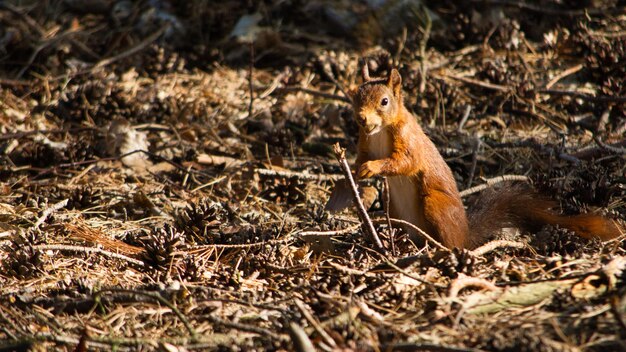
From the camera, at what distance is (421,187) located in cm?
265

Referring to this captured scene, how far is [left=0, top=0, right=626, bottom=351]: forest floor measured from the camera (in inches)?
70.6

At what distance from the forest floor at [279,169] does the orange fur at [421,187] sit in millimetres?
120

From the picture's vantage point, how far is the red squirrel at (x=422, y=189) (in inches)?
99.7

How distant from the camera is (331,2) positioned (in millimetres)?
4609

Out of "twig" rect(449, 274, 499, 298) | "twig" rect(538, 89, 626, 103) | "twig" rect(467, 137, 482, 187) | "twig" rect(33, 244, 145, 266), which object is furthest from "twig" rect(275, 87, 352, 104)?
"twig" rect(449, 274, 499, 298)

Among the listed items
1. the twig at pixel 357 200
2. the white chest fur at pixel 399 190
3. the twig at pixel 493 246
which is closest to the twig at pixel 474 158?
the white chest fur at pixel 399 190

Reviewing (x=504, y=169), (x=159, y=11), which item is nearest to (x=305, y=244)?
(x=504, y=169)

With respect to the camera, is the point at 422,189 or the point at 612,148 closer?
the point at 422,189

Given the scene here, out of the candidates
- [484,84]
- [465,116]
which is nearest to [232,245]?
[465,116]

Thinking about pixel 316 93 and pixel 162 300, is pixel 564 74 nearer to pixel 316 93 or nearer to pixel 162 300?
pixel 316 93

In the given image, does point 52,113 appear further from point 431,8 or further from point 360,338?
point 360,338

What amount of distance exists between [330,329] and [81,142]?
6.91 ft

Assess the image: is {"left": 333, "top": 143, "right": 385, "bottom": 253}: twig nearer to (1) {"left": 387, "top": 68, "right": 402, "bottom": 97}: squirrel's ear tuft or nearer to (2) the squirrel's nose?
(2) the squirrel's nose

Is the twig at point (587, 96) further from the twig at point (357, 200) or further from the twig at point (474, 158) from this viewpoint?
the twig at point (357, 200)
